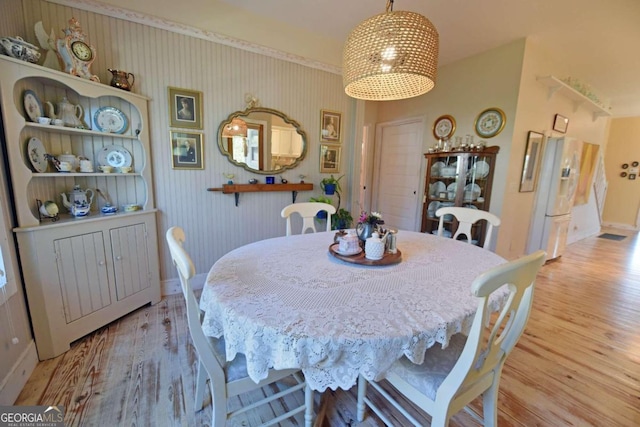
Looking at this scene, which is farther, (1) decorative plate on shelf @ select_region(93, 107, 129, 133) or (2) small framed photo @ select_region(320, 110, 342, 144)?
(2) small framed photo @ select_region(320, 110, 342, 144)

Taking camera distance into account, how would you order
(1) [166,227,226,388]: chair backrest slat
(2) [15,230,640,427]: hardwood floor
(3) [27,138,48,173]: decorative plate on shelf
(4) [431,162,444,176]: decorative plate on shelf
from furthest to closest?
1. (4) [431,162,444,176]: decorative plate on shelf
2. (3) [27,138,48,173]: decorative plate on shelf
3. (2) [15,230,640,427]: hardwood floor
4. (1) [166,227,226,388]: chair backrest slat

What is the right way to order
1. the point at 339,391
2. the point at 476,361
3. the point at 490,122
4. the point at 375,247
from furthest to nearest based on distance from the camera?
1. the point at 490,122
2. the point at 339,391
3. the point at 375,247
4. the point at 476,361

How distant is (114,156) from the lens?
2158 mm

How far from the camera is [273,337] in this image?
2.76ft

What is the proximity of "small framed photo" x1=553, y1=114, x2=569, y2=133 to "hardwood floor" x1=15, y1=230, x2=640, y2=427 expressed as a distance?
95.5 inches

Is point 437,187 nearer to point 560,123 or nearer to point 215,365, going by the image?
point 560,123

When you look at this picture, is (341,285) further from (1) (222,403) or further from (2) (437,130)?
(2) (437,130)

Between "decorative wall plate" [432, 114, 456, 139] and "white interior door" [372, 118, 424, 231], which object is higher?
"decorative wall plate" [432, 114, 456, 139]

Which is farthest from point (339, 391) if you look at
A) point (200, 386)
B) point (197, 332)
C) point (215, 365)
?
point (197, 332)

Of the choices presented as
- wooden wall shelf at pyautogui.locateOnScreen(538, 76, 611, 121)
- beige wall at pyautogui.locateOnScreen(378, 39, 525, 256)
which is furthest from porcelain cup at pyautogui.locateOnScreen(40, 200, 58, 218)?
wooden wall shelf at pyautogui.locateOnScreen(538, 76, 611, 121)

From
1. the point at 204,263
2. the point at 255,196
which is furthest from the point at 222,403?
the point at 255,196

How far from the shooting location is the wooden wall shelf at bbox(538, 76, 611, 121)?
3.10 meters

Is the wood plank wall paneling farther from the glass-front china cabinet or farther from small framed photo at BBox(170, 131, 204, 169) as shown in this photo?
the glass-front china cabinet

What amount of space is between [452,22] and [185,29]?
8.41 ft
